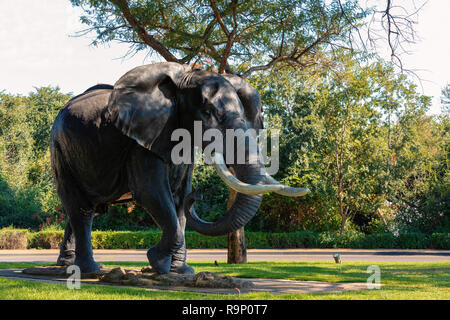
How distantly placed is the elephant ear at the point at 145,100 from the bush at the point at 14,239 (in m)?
25.1

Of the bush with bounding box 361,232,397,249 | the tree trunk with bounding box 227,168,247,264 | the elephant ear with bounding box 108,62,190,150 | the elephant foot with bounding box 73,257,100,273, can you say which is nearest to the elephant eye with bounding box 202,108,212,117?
the elephant ear with bounding box 108,62,190,150

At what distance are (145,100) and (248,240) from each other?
918 inches

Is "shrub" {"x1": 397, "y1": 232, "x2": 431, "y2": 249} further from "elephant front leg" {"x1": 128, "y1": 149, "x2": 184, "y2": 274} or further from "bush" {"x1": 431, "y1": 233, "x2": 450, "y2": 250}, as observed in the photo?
"elephant front leg" {"x1": 128, "y1": 149, "x2": 184, "y2": 274}

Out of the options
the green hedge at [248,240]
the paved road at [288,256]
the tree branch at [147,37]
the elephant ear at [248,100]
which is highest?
the tree branch at [147,37]

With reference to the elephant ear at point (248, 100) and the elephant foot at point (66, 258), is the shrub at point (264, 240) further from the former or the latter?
the elephant ear at point (248, 100)

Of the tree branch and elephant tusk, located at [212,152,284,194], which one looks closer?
elephant tusk, located at [212,152,284,194]

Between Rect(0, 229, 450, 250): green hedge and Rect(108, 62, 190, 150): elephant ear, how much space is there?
72.3ft

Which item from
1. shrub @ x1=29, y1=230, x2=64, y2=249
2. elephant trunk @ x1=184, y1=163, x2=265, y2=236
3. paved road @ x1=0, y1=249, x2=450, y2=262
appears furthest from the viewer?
shrub @ x1=29, y1=230, x2=64, y2=249

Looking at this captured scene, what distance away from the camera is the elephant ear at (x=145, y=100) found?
7.30 m

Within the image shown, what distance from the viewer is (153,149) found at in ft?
24.1

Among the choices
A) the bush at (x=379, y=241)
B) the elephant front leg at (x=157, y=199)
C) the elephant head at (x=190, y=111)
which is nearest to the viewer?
the elephant head at (x=190, y=111)

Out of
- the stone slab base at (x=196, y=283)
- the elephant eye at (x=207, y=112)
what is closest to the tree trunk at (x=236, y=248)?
the stone slab base at (x=196, y=283)

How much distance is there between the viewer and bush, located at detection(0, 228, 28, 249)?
→ 29.8 m

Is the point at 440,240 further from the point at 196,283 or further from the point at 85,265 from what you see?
the point at 196,283
